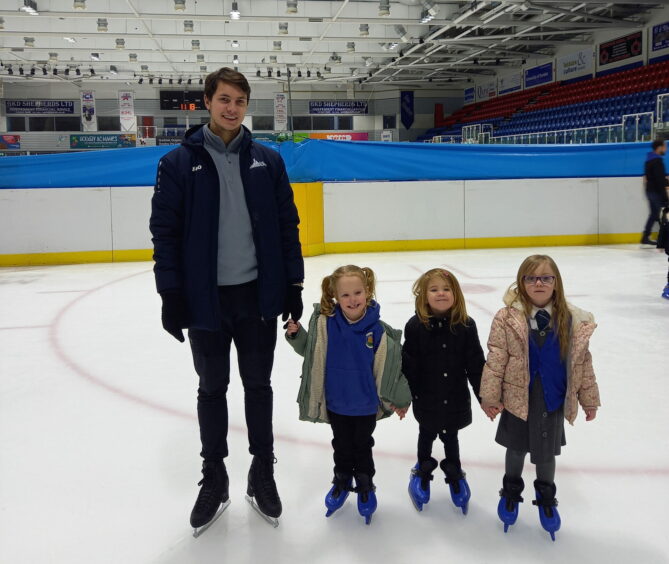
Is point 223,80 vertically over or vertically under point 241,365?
over

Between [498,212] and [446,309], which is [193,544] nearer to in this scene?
[446,309]

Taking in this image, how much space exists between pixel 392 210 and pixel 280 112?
18264 mm

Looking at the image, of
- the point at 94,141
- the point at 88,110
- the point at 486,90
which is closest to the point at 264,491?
the point at 94,141

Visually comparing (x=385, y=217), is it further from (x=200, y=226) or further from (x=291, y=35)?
(x=291, y=35)

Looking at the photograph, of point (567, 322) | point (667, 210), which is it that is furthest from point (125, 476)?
point (667, 210)

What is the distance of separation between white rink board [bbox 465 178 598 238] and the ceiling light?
10501mm

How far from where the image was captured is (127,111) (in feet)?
84.7

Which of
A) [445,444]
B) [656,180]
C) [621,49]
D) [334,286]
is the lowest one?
[445,444]

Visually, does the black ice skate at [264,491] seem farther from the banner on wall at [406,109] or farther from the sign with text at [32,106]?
the sign with text at [32,106]

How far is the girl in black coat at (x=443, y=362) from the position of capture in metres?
1.99

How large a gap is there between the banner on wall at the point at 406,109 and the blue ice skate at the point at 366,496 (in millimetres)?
27739

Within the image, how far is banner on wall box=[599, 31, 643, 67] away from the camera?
18109 mm

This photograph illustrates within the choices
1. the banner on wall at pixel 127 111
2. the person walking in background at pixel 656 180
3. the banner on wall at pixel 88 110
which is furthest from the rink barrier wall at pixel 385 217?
the banner on wall at pixel 88 110

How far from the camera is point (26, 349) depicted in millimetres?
4293
